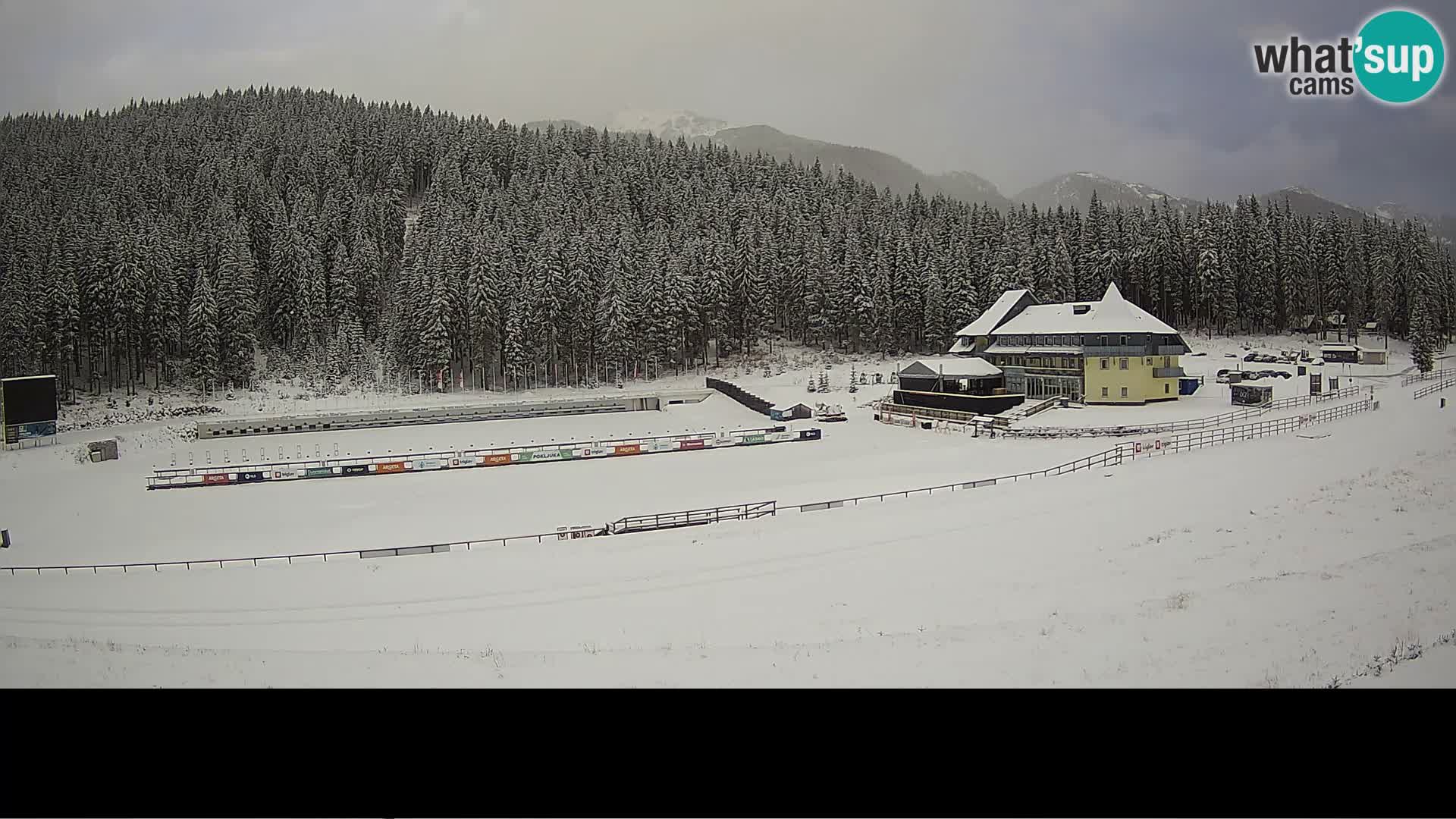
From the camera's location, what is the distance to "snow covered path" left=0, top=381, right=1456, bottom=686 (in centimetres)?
576

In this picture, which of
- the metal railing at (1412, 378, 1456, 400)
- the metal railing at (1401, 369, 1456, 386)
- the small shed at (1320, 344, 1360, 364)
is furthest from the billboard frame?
the small shed at (1320, 344, 1360, 364)

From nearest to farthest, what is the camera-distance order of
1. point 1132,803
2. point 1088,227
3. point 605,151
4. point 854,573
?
1. point 1132,803
2. point 854,573
3. point 1088,227
4. point 605,151

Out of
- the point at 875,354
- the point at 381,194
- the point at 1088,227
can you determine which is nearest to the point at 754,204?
the point at 875,354

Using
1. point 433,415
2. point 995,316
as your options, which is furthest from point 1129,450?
point 433,415

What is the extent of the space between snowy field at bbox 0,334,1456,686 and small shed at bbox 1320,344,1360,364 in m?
7.98

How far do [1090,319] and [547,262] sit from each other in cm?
2739

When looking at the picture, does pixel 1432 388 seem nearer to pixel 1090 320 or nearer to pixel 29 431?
pixel 1090 320

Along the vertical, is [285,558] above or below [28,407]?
below

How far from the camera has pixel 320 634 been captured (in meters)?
7.93

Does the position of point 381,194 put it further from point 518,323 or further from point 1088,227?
point 1088,227

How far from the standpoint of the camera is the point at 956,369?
28969mm

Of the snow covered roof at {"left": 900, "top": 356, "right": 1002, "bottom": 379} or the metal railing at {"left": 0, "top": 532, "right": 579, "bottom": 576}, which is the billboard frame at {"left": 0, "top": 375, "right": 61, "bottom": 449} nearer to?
the metal railing at {"left": 0, "top": 532, "right": 579, "bottom": 576}

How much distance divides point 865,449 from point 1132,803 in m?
18.7

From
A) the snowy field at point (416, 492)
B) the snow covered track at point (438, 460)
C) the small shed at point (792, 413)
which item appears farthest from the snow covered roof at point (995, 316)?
the snow covered track at point (438, 460)
